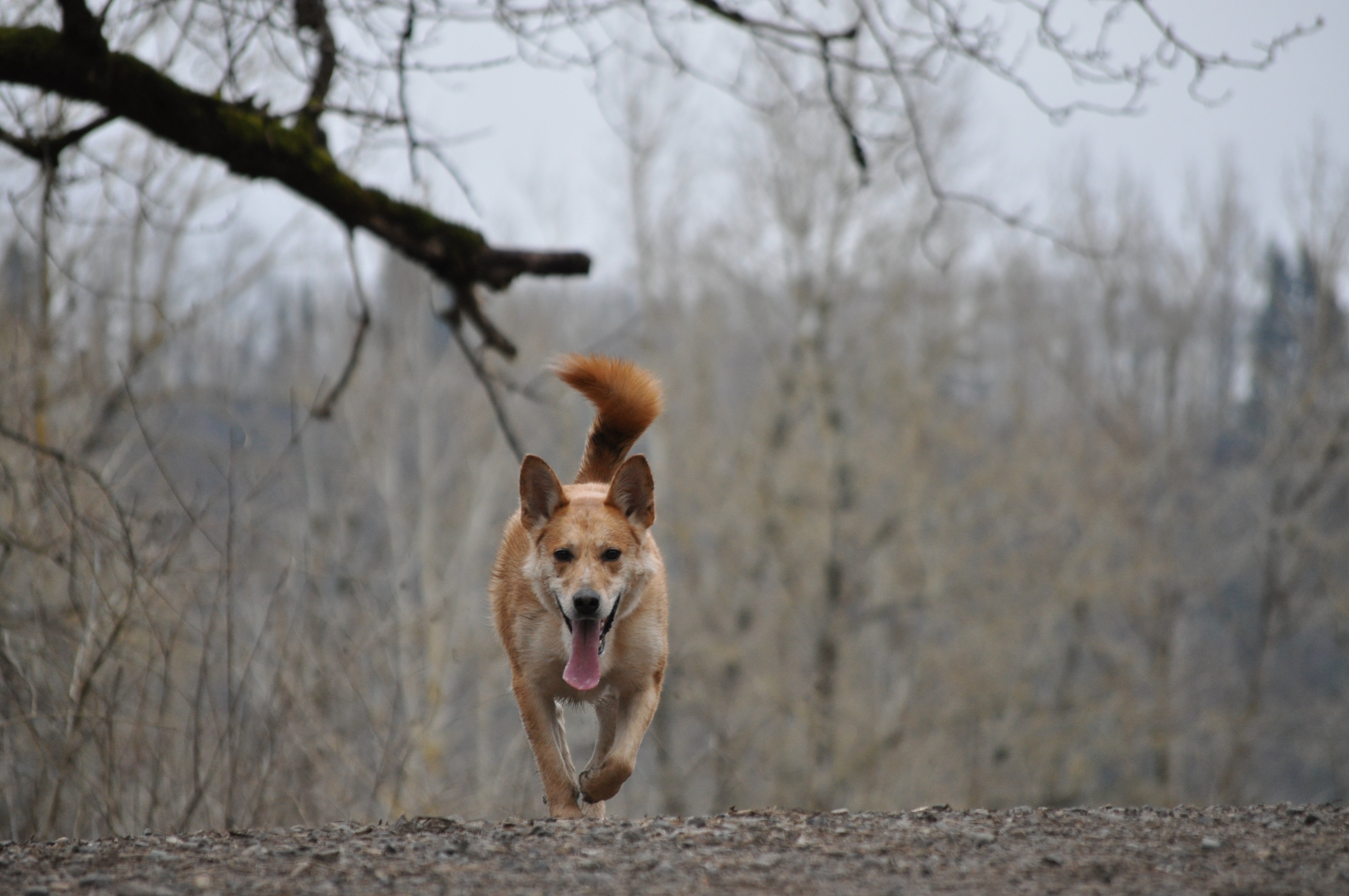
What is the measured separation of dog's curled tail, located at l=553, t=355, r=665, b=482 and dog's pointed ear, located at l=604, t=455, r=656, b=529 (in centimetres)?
30

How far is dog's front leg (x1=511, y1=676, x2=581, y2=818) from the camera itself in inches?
188

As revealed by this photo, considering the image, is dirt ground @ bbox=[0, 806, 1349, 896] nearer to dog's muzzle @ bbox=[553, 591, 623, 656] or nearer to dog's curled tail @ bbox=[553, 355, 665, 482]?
dog's muzzle @ bbox=[553, 591, 623, 656]

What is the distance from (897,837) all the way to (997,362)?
29492 mm

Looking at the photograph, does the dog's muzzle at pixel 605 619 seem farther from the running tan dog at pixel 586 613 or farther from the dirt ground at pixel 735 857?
the dirt ground at pixel 735 857

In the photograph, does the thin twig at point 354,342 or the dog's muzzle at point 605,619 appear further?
the thin twig at point 354,342

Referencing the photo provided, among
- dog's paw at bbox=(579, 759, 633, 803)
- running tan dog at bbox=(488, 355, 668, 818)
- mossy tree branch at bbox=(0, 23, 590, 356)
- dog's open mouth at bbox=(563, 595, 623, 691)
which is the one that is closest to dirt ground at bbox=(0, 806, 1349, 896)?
dog's paw at bbox=(579, 759, 633, 803)

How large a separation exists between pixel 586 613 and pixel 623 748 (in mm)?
580

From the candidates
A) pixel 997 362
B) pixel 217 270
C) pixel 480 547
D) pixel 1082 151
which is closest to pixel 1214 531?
pixel 997 362

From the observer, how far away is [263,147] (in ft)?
20.7

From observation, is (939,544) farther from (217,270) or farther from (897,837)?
(897,837)

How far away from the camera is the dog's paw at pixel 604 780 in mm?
4594

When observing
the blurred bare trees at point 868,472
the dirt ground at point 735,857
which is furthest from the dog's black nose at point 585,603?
the blurred bare trees at point 868,472

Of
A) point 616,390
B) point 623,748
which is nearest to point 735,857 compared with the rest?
point 623,748

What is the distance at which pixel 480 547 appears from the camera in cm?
2677
